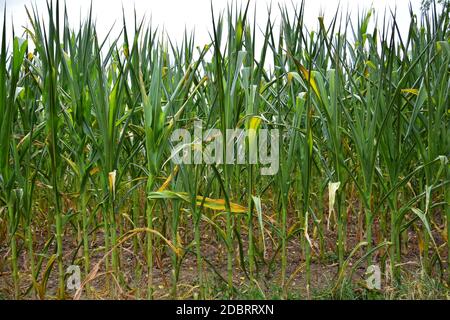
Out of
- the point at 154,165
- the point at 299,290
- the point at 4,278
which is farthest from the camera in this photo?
the point at 4,278

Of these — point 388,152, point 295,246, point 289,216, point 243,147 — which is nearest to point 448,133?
point 388,152

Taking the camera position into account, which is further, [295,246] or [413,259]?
[295,246]

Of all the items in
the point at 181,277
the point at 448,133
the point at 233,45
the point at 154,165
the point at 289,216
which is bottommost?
the point at 181,277

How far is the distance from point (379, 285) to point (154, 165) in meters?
0.78

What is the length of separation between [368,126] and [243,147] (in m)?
0.37

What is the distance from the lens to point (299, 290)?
1.55m

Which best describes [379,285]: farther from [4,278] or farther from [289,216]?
[4,278]

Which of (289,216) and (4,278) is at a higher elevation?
(289,216)

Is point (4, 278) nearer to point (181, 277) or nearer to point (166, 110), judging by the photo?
point (181, 277)

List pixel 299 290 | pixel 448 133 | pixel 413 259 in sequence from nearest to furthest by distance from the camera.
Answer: pixel 448 133
pixel 299 290
pixel 413 259
